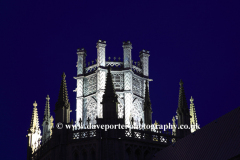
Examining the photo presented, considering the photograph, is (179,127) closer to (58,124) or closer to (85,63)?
(58,124)

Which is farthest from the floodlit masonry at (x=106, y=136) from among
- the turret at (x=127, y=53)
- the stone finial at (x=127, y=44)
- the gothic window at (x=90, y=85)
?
the stone finial at (x=127, y=44)

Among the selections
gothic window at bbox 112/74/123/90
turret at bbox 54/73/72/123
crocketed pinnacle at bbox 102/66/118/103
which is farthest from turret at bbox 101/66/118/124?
gothic window at bbox 112/74/123/90

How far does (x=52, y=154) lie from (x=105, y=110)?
20.0 ft

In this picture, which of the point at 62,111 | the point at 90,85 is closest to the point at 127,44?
the point at 90,85

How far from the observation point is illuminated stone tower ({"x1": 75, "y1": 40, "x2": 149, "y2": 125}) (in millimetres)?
83875

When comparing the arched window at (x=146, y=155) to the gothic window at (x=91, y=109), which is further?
the gothic window at (x=91, y=109)

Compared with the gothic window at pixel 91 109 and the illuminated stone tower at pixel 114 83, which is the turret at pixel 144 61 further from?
the gothic window at pixel 91 109

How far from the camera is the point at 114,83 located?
8531cm

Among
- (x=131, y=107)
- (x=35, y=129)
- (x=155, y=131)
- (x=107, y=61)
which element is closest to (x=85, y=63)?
(x=107, y=61)

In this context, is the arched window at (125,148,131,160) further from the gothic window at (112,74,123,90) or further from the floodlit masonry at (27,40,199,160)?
the gothic window at (112,74,123,90)

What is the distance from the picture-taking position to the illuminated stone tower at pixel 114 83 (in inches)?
3302

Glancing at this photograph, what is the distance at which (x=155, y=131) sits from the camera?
201 feet

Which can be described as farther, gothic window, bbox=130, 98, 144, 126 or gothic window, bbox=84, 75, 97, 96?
gothic window, bbox=84, 75, 97, 96

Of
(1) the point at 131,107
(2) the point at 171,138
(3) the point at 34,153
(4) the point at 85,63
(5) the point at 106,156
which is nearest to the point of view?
(5) the point at 106,156
